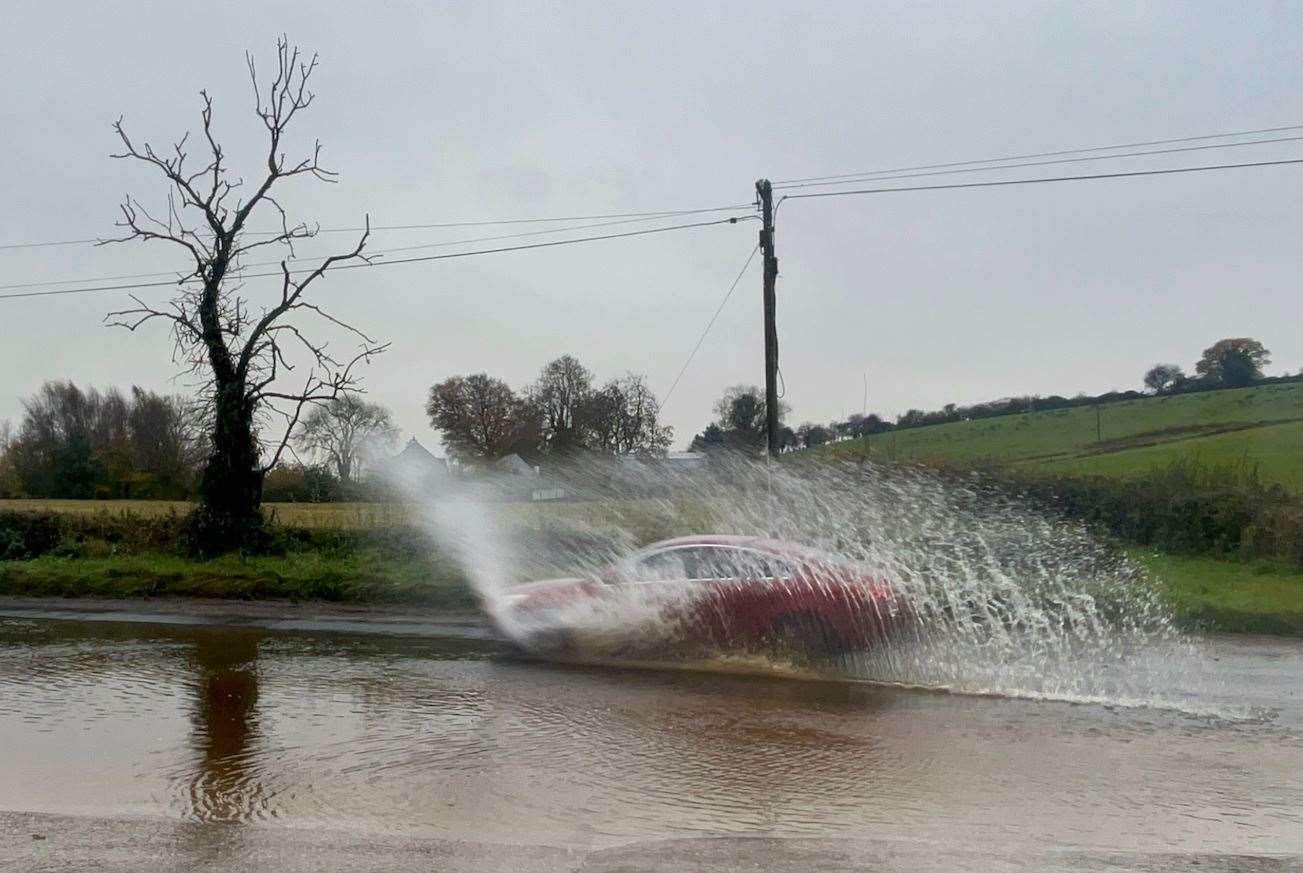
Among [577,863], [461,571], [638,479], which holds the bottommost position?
[577,863]

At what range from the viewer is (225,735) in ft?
28.9

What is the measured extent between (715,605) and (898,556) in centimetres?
273

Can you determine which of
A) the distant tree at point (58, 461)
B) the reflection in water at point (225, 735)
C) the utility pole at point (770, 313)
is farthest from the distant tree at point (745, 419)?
the distant tree at point (58, 461)

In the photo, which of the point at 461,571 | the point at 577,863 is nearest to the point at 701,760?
the point at 577,863

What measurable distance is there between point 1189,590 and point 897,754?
12021mm

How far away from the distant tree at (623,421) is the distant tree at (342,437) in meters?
9.97

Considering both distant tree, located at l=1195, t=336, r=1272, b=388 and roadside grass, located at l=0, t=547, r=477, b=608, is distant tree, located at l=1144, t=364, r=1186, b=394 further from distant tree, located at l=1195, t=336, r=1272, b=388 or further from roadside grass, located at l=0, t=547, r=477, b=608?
roadside grass, located at l=0, t=547, r=477, b=608

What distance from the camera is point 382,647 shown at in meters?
14.3

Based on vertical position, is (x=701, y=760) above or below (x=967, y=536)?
below

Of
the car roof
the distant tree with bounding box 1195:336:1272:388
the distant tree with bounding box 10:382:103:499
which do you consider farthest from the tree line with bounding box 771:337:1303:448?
the distant tree with bounding box 10:382:103:499

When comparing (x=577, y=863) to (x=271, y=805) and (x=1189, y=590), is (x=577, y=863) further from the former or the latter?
(x=1189, y=590)

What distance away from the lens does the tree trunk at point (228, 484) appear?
2223cm

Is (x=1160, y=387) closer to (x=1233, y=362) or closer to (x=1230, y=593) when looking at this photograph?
(x=1233, y=362)

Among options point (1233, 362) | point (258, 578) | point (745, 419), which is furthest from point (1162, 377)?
point (258, 578)
